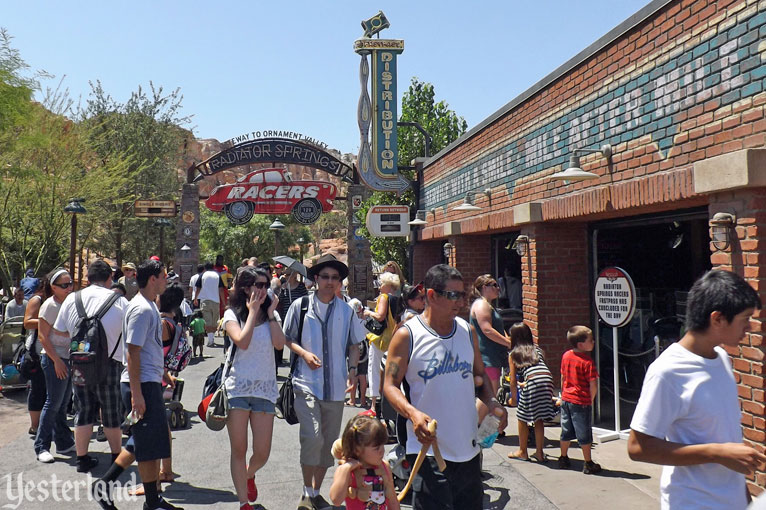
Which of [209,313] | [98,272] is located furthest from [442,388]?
[209,313]

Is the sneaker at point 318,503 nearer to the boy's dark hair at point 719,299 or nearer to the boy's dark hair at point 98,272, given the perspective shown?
the boy's dark hair at point 98,272

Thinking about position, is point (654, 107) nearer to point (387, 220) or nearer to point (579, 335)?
point (579, 335)

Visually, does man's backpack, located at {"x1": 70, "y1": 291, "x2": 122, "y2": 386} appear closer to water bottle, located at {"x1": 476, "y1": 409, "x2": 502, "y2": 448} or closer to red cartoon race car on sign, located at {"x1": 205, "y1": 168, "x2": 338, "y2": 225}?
water bottle, located at {"x1": 476, "y1": 409, "x2": 502, "y2": 448}

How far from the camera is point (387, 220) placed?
11461mm

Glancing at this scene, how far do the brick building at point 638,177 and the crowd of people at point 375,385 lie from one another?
5.37ft

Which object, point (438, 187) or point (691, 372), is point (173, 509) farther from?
point (438, 187)

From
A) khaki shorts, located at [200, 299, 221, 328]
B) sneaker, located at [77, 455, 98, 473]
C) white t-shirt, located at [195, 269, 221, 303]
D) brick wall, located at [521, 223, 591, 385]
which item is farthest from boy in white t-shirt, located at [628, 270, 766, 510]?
khaki shorts, located at [200, 299, 221, 328]

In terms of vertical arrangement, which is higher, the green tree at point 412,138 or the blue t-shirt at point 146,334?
the green tree at point 412,138

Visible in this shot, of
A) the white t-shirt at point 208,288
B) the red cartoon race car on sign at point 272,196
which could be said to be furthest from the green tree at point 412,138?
the white t-shirt at point 208,288

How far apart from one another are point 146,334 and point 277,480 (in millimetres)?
1873

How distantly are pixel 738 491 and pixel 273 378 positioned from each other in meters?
3.35

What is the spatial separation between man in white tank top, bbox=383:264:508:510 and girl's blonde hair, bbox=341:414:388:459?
0.57 feet

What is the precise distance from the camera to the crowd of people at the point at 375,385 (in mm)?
2578

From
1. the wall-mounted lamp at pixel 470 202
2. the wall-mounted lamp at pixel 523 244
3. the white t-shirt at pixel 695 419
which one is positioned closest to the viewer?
the white t-shirt at pixel 695 419
